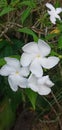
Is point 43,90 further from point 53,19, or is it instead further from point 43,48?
point 53,19

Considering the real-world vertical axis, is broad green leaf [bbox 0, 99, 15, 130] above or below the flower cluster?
below

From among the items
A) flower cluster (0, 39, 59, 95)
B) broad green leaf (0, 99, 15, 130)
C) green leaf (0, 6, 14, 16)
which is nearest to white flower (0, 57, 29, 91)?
flower cluster (0, 39, 59, 95)

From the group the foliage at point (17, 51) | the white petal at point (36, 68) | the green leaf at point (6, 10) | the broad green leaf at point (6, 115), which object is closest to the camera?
the white petal at point (36, 68)

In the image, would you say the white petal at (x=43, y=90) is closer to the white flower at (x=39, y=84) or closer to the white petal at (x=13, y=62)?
the white flower at (x=39, y=84)

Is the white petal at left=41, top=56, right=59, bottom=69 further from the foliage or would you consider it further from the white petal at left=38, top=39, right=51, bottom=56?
the foliage

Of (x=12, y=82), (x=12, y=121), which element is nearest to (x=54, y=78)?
(x=12, y=121)

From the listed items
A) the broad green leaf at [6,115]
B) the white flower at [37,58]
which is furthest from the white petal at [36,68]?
the broad green leaf at [6,115]

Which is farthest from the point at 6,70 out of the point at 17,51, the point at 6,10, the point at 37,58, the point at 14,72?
the point at 17,51

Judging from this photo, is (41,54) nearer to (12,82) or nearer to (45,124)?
(12,82)
